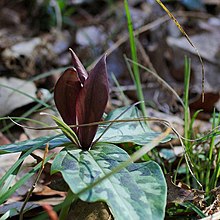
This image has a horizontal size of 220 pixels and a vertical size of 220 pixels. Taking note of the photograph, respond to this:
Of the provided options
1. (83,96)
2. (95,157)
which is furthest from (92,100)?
(95,157)

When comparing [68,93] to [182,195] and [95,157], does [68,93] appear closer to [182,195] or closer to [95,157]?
[95,157]

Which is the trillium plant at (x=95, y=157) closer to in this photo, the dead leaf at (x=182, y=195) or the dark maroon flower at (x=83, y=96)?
the dark maroon flower at (x=83, y=96)

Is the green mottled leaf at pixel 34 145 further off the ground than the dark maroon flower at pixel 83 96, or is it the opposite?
the dark maroon flower at pixel 83 96

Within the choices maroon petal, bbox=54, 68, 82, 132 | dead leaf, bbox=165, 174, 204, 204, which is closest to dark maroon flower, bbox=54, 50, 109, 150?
maroon petal, bbox=54, 68, 82, 132

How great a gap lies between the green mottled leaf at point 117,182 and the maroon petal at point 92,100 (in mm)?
46

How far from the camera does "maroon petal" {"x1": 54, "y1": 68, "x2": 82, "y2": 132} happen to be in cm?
112

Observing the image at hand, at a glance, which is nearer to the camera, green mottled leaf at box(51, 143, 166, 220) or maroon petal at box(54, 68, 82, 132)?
green mottled leaf at box(51, 143, 166, 220)

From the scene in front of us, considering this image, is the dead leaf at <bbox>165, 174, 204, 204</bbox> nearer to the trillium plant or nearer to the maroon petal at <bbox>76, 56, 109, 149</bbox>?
the trillium plant

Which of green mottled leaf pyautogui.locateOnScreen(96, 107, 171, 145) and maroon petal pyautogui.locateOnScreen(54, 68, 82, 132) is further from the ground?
maroon petal pyautogui.locateOnScreen(54, 68, 82, 132)

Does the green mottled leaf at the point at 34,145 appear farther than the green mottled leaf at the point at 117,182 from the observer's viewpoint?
Yes

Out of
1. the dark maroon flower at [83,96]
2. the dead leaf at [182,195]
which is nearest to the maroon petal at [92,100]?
the dark maroon flower at [83,96]

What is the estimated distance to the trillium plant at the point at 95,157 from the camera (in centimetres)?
93

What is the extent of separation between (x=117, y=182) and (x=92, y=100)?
24 centimetres

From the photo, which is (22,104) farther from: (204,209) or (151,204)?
(151,204)
